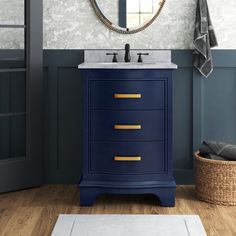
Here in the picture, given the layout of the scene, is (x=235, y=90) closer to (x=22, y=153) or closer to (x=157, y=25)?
(x=157, y=25)

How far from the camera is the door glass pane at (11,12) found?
377 cm

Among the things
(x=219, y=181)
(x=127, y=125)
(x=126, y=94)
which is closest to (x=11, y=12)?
(x=126, y=94)

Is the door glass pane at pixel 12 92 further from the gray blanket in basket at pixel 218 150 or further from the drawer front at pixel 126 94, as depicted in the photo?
the gray blanket in basket at pixel 218 150

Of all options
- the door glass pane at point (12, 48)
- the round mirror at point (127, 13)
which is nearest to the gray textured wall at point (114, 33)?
the round mirror at point (127, 13)

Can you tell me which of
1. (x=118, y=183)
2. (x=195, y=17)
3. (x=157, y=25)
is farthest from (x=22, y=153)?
(x=195, y=17)

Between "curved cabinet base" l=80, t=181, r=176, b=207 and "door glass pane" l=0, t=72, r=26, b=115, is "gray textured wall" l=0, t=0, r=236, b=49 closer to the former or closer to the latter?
"door glass pane" l=0, t=72, r=26, b=115

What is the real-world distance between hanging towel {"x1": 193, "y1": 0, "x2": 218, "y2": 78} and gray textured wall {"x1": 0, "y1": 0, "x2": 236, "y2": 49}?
0.08 m

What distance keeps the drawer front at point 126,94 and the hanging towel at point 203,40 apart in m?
0.54

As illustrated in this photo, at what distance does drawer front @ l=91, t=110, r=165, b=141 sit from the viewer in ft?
11.4

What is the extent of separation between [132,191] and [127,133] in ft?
1.21

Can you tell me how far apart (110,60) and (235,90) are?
92 cm

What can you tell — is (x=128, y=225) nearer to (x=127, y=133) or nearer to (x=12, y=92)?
(x=127, y=133)

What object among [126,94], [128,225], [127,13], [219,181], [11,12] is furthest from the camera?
[127,13]

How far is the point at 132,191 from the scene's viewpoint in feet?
11.6
